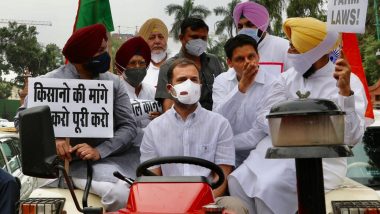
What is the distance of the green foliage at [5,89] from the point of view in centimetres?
7394

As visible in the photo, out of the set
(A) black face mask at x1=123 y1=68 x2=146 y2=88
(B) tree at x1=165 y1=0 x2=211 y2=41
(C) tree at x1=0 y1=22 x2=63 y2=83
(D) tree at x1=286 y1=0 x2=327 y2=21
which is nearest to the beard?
(A) black face mask at x1=123 y1=68 x2=146 y2=88

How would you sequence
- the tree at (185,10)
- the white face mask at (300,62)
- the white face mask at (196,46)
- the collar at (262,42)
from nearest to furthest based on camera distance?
1. the white face mask at (300,62)
2. the white face mask at (196,46)
3. the collar at (262,42)
4. the tree at (185,10)

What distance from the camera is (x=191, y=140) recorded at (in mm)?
4926

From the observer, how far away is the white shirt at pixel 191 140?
4.92m

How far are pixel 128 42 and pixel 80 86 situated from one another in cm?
132

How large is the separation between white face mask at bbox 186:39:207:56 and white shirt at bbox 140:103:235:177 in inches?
63.4

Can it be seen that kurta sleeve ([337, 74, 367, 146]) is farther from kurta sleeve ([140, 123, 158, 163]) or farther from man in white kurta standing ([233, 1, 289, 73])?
man in white kurta standing ([233, 1, 289, 73])

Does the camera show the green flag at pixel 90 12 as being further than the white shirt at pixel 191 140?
Yes

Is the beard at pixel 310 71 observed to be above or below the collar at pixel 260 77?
above

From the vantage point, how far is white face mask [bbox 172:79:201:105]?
15.8 ft

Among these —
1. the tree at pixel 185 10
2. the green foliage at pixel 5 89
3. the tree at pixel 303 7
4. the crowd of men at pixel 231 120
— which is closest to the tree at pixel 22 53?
the green foliage at pixel 5 89

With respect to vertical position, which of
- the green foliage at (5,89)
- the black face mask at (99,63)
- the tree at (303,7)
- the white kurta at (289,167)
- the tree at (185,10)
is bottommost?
the green foliage at (5,89)

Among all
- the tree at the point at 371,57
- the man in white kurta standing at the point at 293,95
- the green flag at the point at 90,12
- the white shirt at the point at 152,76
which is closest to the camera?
the man in white kurta standing at the point at 293,95

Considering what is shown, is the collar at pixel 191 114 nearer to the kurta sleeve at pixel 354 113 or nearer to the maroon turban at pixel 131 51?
the kurta sleeve at pixel 354 113
